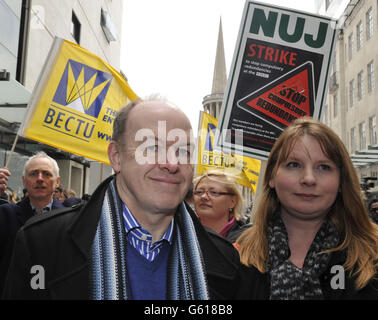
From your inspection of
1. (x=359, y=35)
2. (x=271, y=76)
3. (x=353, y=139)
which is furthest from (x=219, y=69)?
(x=271, y=76)

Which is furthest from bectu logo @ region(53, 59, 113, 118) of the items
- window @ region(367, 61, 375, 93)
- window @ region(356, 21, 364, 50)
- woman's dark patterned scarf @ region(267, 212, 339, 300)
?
window @ region(356, 21, 364, 50)

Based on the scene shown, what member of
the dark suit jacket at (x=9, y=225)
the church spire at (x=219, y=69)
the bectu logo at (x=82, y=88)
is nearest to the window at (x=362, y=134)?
the bectu logo at (x=82, y=88)

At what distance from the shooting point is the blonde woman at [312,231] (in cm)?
211

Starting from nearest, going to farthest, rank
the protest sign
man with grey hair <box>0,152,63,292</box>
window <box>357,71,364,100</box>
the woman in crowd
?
man with grey hair <box>0,152,63,292</box>
the protest sign
the woman in crowd
window <box>357,71,364,100</box>

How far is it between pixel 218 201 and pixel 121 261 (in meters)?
2.64

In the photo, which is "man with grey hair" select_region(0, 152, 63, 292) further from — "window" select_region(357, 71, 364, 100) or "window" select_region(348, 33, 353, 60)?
"window" select_region(348, 33, 353, 60)

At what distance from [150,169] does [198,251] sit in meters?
0.47

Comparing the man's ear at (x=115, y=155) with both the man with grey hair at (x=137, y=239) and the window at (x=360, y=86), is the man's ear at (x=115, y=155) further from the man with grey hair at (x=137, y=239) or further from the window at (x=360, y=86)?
the window at (x=360, y=86)

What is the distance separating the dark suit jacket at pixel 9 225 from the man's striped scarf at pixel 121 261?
1.63m

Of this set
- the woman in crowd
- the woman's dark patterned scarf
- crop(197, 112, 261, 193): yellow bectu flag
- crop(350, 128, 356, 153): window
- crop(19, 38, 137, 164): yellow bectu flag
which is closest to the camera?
the woman's dark patterned scarf

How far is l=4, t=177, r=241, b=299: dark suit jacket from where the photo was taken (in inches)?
71.0

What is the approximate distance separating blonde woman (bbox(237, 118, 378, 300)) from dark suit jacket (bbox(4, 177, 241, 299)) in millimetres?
279

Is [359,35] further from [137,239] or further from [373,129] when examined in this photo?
[137,239]

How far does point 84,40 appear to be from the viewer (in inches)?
805
